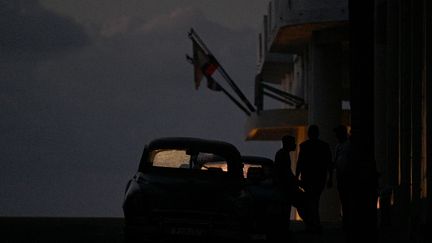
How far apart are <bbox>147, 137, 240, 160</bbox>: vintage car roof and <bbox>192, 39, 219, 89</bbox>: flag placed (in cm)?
4332

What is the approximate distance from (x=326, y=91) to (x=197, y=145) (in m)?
27.7

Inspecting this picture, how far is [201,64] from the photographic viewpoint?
61.1 meters

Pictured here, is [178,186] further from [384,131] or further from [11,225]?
[384,131]

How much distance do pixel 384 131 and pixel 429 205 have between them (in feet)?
45.0

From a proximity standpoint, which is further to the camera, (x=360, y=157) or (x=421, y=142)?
(x=421, y=142)

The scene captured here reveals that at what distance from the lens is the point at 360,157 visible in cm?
1264

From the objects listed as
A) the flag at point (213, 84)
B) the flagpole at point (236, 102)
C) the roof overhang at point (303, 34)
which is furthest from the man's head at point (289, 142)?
the flag at point (213, 84)

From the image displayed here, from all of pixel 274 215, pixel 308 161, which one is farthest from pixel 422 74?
pixel 274 215

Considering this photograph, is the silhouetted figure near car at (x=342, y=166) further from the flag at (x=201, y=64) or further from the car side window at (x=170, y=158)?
the flag at (x=201, y=64)

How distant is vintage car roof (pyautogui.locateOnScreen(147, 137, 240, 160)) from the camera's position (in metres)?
17.2

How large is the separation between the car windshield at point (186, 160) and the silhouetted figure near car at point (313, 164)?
125 inches

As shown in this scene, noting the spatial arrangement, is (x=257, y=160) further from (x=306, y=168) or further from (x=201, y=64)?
(x=201, y=64)

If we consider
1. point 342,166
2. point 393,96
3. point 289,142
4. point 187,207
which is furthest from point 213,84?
point 187,207

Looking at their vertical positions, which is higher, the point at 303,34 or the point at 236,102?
the point at 303,34
